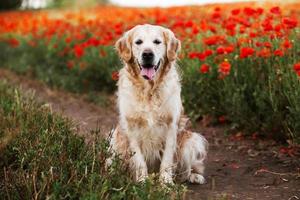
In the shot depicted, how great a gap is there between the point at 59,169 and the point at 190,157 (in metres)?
1.63

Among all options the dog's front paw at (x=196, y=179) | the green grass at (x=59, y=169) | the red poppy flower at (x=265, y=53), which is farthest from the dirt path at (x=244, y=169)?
the red poppy flower at (x=265, y=53)

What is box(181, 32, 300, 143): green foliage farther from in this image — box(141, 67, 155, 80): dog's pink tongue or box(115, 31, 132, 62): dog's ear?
box(115, 31, 132, 62): dog's ear

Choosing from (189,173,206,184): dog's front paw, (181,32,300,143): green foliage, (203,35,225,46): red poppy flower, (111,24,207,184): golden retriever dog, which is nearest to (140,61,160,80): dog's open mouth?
(111,24,207,184): golden retriever dog

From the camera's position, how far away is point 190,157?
552 cm

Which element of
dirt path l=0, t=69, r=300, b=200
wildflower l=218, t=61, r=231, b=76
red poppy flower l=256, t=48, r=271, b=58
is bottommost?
dirt path l=0, t=69, r=300, b=200

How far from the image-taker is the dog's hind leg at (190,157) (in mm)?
5480

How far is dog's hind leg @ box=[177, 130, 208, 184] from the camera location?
5.48m

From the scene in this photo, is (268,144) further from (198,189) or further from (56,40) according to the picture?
(56,40)

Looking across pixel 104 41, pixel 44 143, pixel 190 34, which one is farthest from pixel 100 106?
pixel 44 143

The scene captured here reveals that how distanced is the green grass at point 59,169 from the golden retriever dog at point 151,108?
487 mm

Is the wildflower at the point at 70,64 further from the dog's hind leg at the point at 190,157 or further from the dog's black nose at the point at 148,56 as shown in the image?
the dog's black nose at the point at 148,56

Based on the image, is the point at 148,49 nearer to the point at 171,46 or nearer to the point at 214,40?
the point at 171,46

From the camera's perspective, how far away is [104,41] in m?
8.91

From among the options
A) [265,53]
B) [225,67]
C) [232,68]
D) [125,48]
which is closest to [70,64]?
[232,68]
